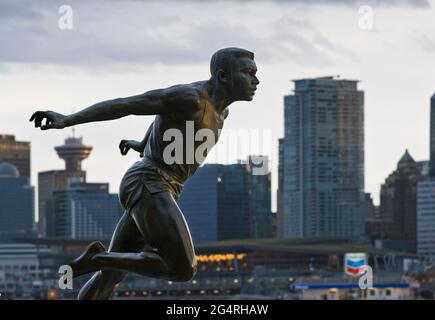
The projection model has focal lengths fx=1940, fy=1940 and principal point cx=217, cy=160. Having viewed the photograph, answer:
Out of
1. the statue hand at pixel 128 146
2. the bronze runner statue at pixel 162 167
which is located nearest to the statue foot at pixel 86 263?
the bronze runner statue at pixel 162 167

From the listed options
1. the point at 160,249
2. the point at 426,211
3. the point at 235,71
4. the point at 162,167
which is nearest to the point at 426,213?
the point at 426,211

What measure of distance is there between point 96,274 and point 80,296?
0.22 meters

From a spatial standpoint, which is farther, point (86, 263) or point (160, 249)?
point (86, 263)

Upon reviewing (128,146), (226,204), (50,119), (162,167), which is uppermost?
(50,119)

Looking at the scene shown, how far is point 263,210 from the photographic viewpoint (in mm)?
194125

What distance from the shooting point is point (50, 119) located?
10898 mm

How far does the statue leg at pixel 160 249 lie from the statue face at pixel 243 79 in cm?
71

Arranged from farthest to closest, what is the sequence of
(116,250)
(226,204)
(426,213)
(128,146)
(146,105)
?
1. (426,213)
2. (226,204)
3. (128,146)
4. (116,250)
5. (146,105)

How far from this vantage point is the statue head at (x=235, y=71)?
37.0ft

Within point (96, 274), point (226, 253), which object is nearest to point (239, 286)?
point (226, 253)

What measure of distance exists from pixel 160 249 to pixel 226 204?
179m

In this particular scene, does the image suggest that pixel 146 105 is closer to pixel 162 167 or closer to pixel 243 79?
pixel 162 167

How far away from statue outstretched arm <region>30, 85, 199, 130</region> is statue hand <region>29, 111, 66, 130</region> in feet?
0.38
